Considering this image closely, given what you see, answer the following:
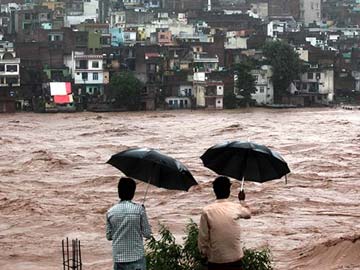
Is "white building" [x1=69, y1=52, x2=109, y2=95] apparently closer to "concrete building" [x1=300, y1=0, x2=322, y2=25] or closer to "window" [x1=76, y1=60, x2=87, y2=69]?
"window" [x1=76, y1=60, x2=87, y2=69]

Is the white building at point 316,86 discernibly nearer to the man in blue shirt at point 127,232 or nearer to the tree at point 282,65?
the tree at point 282,65

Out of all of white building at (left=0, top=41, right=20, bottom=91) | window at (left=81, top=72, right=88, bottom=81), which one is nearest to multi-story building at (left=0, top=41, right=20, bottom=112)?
white building at (left=0, top=41, right=20, bottom=91)

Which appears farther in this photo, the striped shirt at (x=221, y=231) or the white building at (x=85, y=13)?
the white building at (x=85, y=13)

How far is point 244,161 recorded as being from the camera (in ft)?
17.2

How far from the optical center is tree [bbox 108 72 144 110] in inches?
1430

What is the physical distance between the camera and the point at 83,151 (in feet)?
75.1

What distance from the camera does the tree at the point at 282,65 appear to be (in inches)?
1574

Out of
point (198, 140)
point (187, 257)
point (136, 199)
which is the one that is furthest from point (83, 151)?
point (187, 257)

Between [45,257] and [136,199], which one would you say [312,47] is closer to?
[136,199]

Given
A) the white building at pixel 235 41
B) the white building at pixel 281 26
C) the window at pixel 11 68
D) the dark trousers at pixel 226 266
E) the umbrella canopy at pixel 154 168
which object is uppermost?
the white building at pixel 281 26

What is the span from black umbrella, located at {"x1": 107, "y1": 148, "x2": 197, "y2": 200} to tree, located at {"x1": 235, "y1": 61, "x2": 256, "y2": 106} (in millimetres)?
33425

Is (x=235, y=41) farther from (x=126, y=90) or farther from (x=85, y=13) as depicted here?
(x=85, y=13)

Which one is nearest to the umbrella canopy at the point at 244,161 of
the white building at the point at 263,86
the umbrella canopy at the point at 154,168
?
the umbrella canopy at the point at 154,168

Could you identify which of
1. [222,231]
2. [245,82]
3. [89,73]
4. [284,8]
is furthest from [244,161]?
[284,8]
